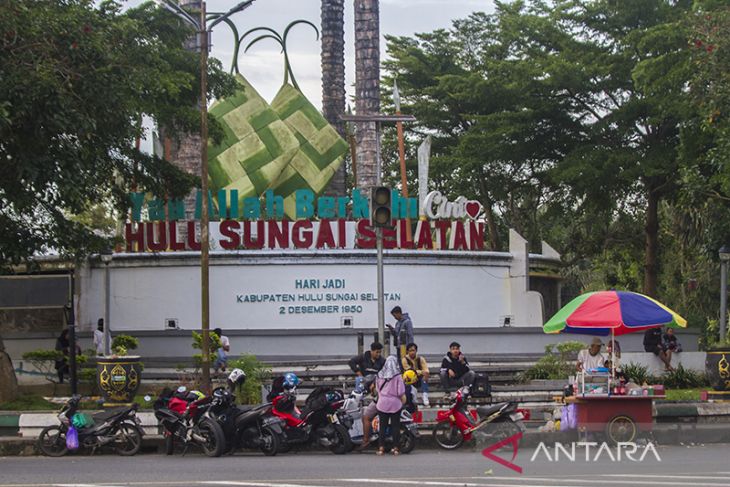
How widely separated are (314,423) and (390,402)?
4.38ft

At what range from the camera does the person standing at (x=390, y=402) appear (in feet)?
59.5

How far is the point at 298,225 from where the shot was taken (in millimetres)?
35062

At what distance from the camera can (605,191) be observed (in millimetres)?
43219

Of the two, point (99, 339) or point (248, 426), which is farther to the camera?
point (99, 339)

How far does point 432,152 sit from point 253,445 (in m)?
33.8

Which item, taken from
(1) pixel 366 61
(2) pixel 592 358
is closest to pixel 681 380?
(2) pixel 592 358

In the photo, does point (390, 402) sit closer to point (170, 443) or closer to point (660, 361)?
point (170, 443)

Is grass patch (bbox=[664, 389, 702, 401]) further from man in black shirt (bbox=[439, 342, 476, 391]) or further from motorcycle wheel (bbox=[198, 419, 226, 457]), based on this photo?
motorcycle wheel (bbox=[198, 419, 226, 457])

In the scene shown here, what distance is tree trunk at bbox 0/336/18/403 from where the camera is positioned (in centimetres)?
2547

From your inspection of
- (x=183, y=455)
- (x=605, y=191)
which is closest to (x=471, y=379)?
(x=183, y=455)

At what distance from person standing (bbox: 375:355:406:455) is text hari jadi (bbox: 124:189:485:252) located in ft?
55.1

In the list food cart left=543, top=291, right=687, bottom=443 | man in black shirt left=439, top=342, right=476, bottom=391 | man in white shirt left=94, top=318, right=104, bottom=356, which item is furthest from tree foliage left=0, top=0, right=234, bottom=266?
food cart left=543, top=291, right=687, bottom=443

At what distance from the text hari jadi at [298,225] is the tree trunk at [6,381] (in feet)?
30.9

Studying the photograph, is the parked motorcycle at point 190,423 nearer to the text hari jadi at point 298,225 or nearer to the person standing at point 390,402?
the person standing at point 390,402
